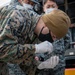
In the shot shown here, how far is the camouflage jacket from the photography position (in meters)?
1.71

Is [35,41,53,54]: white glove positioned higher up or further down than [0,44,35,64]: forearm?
further down

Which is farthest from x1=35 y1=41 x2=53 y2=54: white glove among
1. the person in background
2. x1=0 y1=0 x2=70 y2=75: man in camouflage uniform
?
the person in background

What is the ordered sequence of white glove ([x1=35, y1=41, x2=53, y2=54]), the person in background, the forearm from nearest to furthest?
the forearm, white glove ([x1=35, y1=41, x2=53, y2=54]), the person in background

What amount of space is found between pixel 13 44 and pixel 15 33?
8 cm

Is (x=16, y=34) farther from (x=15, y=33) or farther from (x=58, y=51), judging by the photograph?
(x=58, y=51)

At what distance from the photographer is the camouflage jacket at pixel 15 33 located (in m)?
1.71

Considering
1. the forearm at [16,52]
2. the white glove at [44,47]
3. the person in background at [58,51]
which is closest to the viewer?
the forearm at [16,52]

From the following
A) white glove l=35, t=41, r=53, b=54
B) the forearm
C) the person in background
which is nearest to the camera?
the forearm

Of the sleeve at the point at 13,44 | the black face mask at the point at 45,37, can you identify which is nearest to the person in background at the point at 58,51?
the black face mask at the point at 45,37

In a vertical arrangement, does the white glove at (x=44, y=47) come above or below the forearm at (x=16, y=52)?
below

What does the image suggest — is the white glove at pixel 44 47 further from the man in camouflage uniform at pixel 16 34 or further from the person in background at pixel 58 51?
the person in background at pixel 58 51

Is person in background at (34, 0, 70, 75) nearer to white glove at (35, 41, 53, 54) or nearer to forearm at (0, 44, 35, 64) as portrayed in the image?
white glove at (35, 41, 53, 54)

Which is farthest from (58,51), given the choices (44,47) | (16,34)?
(16,34)

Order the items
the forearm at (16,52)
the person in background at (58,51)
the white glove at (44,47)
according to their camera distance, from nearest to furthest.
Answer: the forearm at (16,52)
the white glove at (44,47)
the person in background at (58,51)
